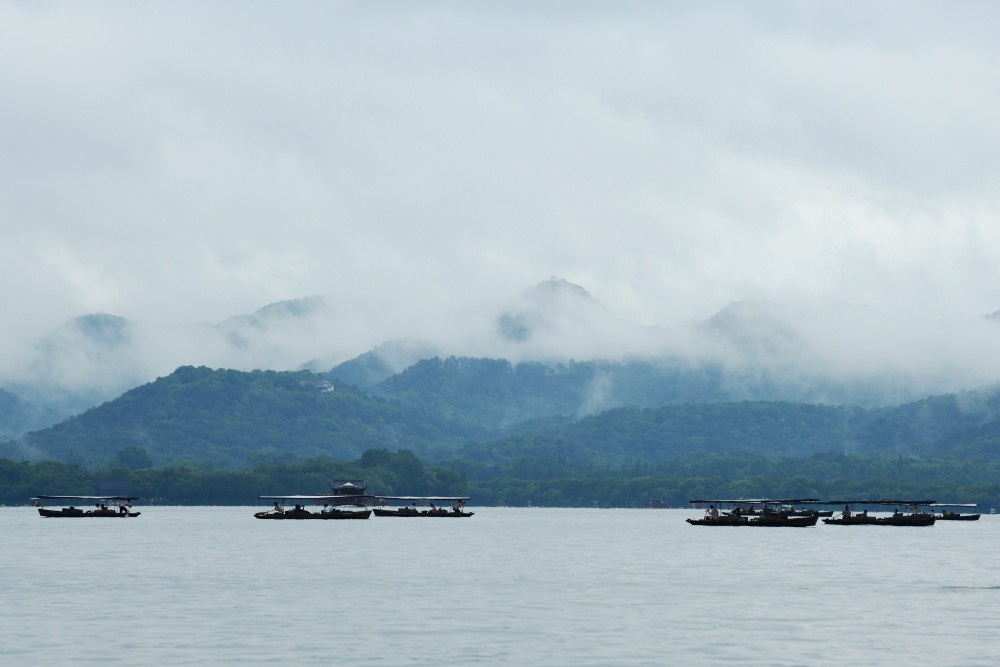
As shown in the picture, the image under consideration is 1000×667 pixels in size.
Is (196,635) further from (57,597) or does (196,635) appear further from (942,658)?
(942,658)

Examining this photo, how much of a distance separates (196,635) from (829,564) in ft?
277

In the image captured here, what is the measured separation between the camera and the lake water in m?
75.1

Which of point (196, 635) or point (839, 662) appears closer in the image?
point (839, 662)

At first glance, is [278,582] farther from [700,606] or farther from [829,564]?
[829,564]

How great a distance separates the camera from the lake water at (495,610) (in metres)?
75.1

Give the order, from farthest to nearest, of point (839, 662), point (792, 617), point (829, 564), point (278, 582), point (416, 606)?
1. point (829, 564)
2. point (278, 582)
3. point (416, 606)
4. point (792, 617)
5. point (839, 662)

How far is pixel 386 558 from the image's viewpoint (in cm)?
15662

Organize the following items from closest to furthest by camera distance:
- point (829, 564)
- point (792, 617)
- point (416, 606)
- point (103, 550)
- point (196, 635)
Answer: point (196, 635), point (792, 617), point (416, 606), point (829, 564), point (103, 550)

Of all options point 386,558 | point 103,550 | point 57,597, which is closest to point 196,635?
point 57,597

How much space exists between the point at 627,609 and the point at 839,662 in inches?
1054

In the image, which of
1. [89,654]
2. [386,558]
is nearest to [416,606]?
[89,654]

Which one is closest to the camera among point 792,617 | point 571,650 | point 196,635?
point 571,650

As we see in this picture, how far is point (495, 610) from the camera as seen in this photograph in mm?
96812

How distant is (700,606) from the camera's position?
100m
